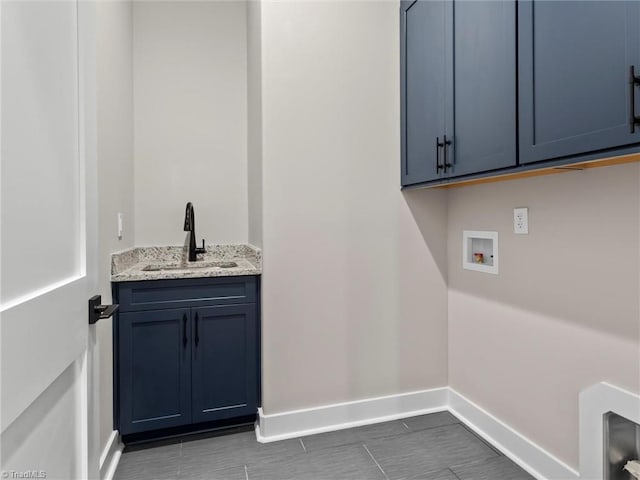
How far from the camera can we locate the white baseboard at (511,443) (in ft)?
5.47

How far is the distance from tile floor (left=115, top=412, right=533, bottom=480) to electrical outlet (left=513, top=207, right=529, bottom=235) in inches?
44.8

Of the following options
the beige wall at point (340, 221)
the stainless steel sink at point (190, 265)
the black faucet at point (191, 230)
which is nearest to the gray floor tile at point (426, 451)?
the beige wall at point (340, 221)

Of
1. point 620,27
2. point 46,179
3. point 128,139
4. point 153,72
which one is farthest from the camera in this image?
point 153,72

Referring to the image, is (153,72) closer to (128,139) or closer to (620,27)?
(128,139)

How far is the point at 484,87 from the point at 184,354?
6.58 ft

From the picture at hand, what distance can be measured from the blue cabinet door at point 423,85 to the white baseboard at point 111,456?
2062 mm

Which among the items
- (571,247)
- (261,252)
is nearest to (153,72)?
(261,252)

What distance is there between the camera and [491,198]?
203 centimetres

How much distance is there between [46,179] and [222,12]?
2.56 metres

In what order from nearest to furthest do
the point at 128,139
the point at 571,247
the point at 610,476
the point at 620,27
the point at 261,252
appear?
the point at 620,27
the point at 610,476
the point at 571,247
the point at 261,252
the point at 128,139

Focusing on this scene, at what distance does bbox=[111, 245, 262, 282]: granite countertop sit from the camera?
6.58 feet

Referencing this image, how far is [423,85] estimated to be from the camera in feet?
6.76

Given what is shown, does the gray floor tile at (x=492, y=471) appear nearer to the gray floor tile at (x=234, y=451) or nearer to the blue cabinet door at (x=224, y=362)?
the gray floor tile at (x=234, y=451)

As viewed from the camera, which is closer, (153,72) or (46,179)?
(46,179)
